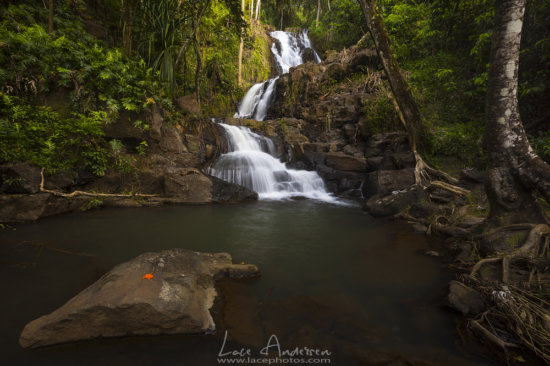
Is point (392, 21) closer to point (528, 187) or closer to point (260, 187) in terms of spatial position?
point (260, 187)

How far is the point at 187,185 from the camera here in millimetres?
7496

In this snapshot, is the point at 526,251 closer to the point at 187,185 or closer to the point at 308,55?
the point at 187,185

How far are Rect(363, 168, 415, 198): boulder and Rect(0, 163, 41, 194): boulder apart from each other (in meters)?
8.69

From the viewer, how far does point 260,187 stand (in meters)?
9.19

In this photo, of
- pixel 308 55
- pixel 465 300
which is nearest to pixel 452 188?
pixel 465 300

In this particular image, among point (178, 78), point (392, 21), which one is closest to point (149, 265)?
point (178, 78)

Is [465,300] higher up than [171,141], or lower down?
lower down

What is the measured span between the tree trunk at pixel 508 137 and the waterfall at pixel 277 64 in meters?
13.2

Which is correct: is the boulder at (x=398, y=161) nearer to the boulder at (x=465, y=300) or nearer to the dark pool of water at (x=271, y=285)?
the dark pool of water at (x=271, y=285)

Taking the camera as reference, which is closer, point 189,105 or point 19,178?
point 19,178

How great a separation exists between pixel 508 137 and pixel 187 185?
23.7 ft

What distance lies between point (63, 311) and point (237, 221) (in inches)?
161

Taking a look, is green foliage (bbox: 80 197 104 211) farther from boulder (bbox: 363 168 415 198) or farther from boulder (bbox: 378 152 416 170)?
boulder (bbox: 378 152 416 170)

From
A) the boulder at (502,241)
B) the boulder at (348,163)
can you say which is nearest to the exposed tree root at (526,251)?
the boulder at (502,241)
